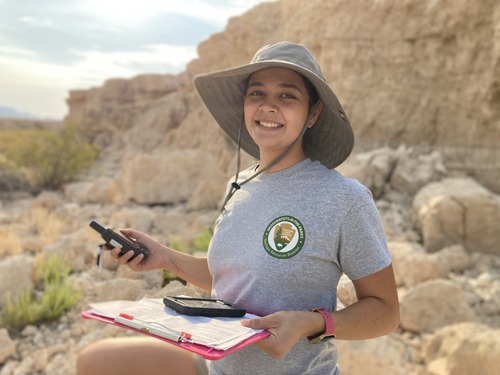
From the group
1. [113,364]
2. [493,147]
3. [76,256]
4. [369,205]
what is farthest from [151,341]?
Answer: [493,147]

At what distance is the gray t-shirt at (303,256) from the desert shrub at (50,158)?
46.6 ft

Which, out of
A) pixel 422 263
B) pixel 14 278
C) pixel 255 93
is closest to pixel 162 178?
pixel 14 278

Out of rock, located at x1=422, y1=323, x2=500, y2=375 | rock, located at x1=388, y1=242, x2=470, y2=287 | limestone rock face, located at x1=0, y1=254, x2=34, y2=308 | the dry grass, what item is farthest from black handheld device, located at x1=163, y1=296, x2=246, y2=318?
the dry grass

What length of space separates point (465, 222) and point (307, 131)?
550 cm

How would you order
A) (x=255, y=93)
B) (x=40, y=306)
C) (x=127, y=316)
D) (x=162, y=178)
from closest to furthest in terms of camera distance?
(x=127, y=316)
(x=255, y=93)
(x=40, y=306)
(x=162, y=178)

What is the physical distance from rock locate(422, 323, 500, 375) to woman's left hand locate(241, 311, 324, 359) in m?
3.03

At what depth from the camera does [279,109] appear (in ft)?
5.48

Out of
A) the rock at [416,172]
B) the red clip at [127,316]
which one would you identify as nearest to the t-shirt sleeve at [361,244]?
the red clip at [127,316]

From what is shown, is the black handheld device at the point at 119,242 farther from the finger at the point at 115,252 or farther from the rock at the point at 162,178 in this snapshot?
the rock at the point at 162,178

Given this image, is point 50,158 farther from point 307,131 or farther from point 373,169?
point 307,131

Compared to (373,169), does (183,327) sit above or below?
below

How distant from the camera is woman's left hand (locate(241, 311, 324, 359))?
49.8 inches

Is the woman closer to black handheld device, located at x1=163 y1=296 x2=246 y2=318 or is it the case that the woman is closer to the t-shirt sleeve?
the t-shirt sleeve

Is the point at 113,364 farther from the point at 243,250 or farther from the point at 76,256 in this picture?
the point at 76,256
